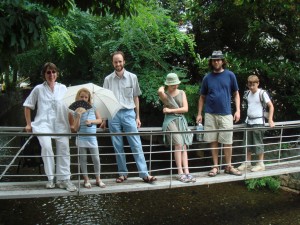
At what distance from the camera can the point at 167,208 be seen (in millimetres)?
6504

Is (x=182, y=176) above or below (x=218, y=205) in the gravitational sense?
above

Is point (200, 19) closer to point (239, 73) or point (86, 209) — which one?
point (239, 73)

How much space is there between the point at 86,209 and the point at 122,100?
104 inches

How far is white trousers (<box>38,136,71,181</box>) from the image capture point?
14.0 feet

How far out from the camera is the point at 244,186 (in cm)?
755

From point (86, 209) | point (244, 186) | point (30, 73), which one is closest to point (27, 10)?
point (86, 209)

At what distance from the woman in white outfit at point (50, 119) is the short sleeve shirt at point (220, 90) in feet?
6.19

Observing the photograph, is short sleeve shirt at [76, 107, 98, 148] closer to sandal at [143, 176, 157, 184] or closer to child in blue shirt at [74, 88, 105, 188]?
child in blue shirt at [74, 88, 105, 188]

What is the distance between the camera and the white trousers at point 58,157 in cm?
427

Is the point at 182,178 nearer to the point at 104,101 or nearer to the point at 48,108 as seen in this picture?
the point at 104,101

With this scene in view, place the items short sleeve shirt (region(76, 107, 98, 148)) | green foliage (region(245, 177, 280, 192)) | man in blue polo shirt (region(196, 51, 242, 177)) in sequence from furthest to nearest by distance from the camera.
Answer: green foliage (region(245, 177, 280, 192)) → man in blue polo shirt (region(196, 51, 242, 177)) → short sleeve shirt (region(76, 107, 98, 148))

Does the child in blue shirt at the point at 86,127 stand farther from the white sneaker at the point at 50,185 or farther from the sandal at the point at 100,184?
the white sneaker at the point at 50,185

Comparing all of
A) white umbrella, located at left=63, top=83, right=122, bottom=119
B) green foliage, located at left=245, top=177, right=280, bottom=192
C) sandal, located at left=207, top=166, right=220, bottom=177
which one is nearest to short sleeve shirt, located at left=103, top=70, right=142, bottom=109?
white umbrella, located at left=63, top=83, right=122, bottom=119

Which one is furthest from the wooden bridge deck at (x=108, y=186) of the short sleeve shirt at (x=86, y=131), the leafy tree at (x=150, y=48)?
the leafy tree at (x=150, y=48)
